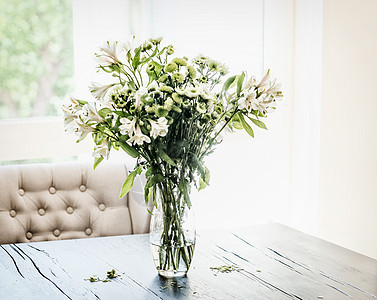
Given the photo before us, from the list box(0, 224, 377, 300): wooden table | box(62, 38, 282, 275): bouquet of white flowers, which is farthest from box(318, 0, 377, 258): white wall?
box(62, 38, 282, 275): bouquet of white flowers

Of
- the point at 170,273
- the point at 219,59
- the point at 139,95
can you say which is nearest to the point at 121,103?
the point at 139,95

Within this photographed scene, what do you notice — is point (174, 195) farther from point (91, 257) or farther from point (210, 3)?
point (210, 3)

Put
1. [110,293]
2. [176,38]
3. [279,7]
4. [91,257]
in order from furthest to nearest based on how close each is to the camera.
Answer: [279,7]
[176,38]
[91,257]
[110,293]

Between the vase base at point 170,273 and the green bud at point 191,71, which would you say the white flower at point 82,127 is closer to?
the green bud at point 191,71

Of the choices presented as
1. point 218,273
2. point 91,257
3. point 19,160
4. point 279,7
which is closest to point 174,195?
point 218,273

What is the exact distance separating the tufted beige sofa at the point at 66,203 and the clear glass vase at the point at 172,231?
712 millimetres

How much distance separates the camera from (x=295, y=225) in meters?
3.46

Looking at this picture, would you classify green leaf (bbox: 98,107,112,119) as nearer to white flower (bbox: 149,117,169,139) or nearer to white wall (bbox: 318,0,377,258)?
white flower (bbox: 149,117,169,139)

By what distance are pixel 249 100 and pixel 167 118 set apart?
8.8 inches

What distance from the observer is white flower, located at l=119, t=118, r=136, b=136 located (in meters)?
1.41

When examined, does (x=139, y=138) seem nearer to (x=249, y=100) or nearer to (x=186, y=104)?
(x=186, y=104)

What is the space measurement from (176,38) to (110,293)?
5.98ft

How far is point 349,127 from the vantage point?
3.04 m

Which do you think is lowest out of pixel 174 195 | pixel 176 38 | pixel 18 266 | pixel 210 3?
pixel 18 266
